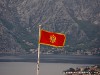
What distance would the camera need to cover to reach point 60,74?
134500 millimetres

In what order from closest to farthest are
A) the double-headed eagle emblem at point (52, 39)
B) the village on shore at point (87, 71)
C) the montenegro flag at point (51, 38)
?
the montenegro flag at point (51, 38) → the double-headed eagle emblem at point (52, 39) → the village on shore at point (87, 71)

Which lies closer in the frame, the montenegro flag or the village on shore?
the montenegro flag

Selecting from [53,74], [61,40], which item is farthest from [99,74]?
[53,74]

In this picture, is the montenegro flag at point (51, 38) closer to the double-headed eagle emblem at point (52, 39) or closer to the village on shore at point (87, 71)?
the double-headed eagle emblem at point (52, 39)

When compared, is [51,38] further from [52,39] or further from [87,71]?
[87,71]

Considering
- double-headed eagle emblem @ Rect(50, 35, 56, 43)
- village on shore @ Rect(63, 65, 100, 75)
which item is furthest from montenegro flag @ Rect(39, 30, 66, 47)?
village on shore @ Rect(63, 65, 100, 75)

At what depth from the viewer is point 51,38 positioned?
1150 inches

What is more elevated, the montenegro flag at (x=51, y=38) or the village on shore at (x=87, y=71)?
the montenegro flag at (x=51, y=38)

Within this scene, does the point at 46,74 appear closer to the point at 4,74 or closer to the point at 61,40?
the point at 4,74

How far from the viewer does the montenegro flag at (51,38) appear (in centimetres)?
2881

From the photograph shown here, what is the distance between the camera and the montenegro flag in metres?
28.8

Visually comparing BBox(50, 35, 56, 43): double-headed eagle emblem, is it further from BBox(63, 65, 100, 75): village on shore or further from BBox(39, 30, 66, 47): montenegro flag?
BBox(63, 65, 100, 75): village on shore

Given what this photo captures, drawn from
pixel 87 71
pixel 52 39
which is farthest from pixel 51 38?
pixel 87 71

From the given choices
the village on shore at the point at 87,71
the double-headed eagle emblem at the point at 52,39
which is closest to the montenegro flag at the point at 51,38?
the double-headed eagle emblem at the point at 52,39
